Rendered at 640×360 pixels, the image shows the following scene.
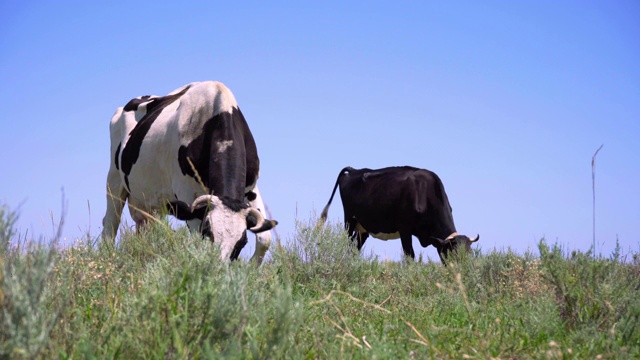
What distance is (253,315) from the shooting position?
3.55 m

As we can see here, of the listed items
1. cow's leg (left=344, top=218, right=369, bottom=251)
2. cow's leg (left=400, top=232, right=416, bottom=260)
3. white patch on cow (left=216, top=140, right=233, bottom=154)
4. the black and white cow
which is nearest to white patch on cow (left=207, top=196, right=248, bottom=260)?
the black and white cow

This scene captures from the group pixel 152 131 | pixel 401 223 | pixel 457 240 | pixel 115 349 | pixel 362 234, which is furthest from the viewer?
pixel 362 234

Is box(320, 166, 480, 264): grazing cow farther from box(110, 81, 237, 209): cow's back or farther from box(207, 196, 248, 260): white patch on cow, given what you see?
box(207, 196, 248, 260): white patch on cow

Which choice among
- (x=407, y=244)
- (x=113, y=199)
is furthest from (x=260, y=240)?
(x=407, y=244)

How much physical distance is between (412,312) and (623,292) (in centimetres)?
171

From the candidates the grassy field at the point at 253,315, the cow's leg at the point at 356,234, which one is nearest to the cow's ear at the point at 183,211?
the grassy field at the point at 253,315

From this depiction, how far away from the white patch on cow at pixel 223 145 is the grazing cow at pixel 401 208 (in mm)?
6688

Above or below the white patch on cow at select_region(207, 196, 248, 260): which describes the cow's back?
above

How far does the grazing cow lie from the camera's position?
49.6 ft

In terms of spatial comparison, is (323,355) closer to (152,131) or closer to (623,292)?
(623,292)

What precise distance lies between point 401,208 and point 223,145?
8669 mm

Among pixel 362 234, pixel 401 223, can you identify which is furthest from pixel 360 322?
pixel 362 234

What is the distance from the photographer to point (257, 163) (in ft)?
29.8

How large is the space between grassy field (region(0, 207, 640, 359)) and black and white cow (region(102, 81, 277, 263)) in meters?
0.58
